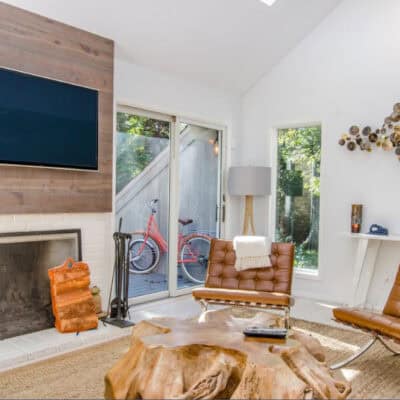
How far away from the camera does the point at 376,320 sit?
9.69 ft

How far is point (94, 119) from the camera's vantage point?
13.0 feet

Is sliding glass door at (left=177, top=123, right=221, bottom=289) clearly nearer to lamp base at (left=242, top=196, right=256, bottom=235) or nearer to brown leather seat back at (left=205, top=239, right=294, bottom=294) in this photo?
lamp base at (left=242, top=196, right=256, bottom=235)

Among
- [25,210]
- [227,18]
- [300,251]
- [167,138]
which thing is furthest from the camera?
[300,251]

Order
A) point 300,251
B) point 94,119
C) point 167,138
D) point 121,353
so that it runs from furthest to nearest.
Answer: point 300,251 < point 167,138 < point 94,119 < point 121,353

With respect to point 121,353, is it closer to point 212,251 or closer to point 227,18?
point 212,251

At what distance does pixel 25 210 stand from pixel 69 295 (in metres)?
0.76

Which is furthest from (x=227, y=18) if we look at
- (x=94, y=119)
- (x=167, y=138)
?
(x=94, y=119)

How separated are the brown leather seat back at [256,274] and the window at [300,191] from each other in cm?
143

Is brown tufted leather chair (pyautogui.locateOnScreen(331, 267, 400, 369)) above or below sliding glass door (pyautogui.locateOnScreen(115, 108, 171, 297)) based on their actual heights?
below

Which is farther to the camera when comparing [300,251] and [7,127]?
[300,251]

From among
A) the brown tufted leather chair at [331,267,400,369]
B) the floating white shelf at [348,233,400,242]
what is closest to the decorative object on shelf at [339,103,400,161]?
the floating white shelf at [348,233,400,242]

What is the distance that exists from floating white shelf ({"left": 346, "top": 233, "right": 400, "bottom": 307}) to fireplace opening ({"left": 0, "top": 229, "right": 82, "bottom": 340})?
287cm

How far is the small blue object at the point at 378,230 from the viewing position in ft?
15.1

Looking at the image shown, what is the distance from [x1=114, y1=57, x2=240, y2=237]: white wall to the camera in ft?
14.7
